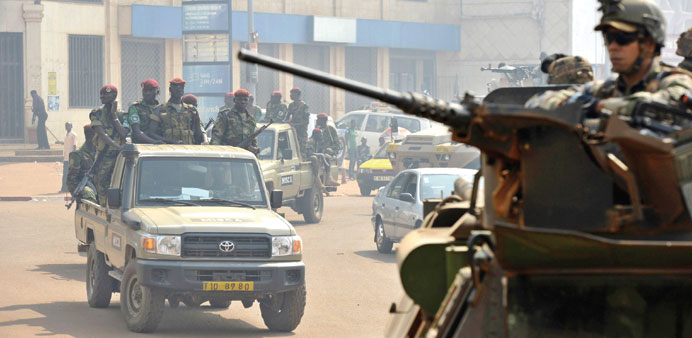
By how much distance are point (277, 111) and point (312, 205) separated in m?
4.15

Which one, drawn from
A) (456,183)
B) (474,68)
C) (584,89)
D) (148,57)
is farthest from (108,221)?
(474,68)

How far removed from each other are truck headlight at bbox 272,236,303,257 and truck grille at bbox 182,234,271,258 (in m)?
0.06

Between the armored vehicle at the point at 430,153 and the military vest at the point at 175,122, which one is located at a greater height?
the military vest at the point at 175,122

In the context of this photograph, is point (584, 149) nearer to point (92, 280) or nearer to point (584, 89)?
point (584, 89)

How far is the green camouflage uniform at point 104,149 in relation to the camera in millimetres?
17016

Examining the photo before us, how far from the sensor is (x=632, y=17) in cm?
516

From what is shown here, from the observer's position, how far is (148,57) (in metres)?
46.1

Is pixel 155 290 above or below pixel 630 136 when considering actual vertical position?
below

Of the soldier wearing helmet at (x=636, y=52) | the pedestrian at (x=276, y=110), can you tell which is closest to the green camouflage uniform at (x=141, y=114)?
the pedestrian at (x=276, y=110)

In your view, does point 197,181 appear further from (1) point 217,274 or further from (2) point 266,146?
(2) point 266,146

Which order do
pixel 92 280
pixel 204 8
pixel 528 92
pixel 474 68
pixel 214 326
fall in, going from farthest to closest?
1. pixel 474 68
2. pixel 204 8
3. pixel 92 280
4. pixel 214 326
5. pixel 528 92

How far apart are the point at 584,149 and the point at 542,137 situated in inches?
6.5

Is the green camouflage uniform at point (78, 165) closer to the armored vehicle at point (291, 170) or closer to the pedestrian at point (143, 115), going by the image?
the pedestrian at point (143, 115)

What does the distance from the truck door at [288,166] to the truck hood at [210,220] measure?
30.0 feet
